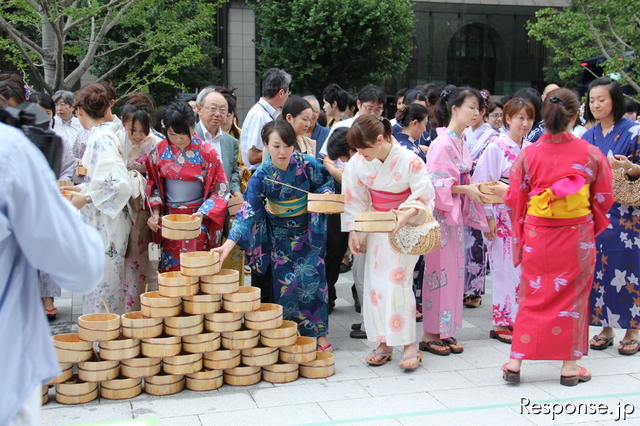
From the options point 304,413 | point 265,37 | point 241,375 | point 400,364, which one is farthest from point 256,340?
point 265,37

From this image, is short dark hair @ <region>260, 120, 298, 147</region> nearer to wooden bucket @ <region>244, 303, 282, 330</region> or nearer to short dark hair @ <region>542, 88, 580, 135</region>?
wooden bucket @ <region>244, 303, 282, 330</region>

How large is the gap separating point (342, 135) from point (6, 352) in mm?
4021

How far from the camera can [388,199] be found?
4.83 metres

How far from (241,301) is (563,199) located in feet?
6.84

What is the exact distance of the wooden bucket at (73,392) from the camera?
13.7 feet

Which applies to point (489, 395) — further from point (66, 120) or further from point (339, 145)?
point (66, 120)

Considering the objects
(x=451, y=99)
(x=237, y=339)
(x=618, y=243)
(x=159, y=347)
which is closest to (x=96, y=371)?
(x=159, y=347)

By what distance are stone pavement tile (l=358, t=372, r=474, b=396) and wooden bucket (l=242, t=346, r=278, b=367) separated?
2.01 feet

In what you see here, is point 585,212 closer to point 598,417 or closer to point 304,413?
point 598,417

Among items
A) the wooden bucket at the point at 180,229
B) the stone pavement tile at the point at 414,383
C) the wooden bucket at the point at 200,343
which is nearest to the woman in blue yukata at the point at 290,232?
the wooden bucket at the point at 180,229

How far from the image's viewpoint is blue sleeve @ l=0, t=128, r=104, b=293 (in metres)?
1.83

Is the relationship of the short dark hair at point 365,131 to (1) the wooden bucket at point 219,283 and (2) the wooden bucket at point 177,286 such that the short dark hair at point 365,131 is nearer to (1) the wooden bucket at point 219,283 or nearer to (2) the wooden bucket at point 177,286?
(1) the wooden bucket at point 219,283

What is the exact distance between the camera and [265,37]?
713 inches

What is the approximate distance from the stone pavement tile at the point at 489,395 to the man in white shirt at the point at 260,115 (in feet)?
8.75
